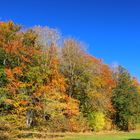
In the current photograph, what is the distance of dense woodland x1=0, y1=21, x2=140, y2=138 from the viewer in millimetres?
41188

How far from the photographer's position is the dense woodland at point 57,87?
1622 inches

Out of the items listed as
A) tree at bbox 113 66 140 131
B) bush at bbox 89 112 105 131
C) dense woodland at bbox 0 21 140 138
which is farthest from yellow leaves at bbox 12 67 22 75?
tree at bbox 113 66 140 131

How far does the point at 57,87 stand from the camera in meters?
50.9

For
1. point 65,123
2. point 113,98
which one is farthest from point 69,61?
point 113,98

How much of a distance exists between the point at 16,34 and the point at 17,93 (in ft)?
24.6

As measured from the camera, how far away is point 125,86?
76.3m

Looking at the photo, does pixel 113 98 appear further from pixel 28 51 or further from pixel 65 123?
pixel 28 51

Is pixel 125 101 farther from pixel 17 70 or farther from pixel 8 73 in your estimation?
pixel 8 73

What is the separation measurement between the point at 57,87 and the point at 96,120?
1806cm

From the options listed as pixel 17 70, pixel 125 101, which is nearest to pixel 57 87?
pixel 17 70

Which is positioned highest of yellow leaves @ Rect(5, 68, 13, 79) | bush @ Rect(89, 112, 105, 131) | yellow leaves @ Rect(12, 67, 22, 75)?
yellow leaves @ Rect(12, 67, 22, 75)

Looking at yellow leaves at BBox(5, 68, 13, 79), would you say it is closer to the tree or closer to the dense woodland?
the dense woodland

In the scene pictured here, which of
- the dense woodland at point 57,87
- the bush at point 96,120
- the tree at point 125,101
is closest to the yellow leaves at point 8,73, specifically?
the dense woodland at point 57,87

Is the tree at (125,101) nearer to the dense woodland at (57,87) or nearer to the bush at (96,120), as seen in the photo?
the dense woodland at (57,87)
